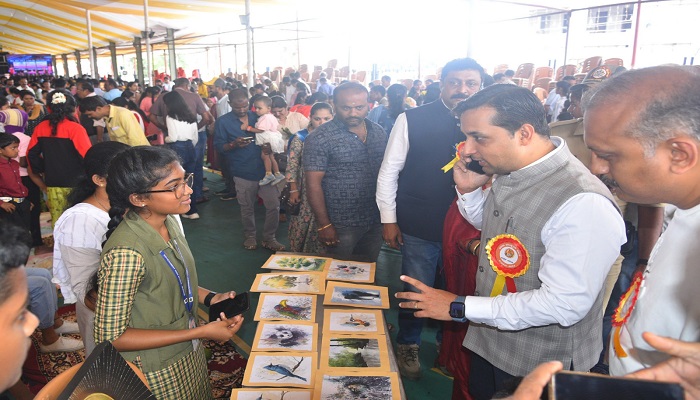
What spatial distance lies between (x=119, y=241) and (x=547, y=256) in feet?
4.17

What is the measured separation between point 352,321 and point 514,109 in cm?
103

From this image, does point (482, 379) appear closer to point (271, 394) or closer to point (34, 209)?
point (271, 394)

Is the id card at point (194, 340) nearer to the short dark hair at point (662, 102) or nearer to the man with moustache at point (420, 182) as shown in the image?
the man with moustache at point (420, 182)

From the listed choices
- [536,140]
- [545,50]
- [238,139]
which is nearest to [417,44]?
[545,50]

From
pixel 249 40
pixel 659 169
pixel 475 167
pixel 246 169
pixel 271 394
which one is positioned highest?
pixel 249 40

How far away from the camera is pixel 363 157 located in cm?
287

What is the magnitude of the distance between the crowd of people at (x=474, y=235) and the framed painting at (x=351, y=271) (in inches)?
13.4

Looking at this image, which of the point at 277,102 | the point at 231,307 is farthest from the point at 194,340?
Result: the point at 277,102

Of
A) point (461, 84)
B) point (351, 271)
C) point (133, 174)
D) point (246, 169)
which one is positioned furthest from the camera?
point (246, 169)

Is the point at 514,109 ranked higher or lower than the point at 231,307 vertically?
higher

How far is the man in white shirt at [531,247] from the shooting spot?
1.27 meters

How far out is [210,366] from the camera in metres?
2.80

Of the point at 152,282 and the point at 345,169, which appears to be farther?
the point at 345,169

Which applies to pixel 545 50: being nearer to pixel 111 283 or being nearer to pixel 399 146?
pixel 399 146
